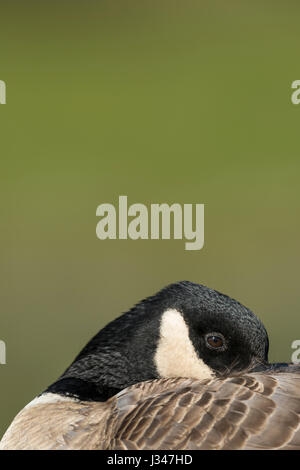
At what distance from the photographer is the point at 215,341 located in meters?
2.76

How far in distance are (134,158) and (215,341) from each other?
8.11m

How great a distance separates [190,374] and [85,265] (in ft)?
17.6

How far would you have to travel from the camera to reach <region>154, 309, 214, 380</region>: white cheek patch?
2795mm

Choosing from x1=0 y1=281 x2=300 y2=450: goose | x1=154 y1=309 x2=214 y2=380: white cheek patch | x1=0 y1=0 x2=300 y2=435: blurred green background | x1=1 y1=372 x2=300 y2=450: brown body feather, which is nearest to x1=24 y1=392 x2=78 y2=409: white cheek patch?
x1=0 y1=281 x2=300 y2=450: goose

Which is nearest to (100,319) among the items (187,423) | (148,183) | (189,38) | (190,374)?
(148,183)

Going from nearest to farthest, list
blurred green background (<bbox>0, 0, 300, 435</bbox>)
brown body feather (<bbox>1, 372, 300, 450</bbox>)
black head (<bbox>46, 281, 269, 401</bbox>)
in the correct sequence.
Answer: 1. brown body feather (<bbox>1, 372, 300, 450</bbox>)
2. black head (<bbox>46, 281, 269, 401</bbox>)
3. blurred green background (<bbox>0, 0, 300, 435</bbox>)

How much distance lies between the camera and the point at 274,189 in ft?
32.6

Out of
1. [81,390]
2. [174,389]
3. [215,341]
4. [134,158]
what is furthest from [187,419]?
[134,158]

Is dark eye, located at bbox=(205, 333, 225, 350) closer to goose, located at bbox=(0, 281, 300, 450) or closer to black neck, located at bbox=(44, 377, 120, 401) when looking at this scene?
goose, located at bbox=(0, 281, 300, 450)

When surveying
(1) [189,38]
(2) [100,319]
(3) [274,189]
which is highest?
(1) [189,38]

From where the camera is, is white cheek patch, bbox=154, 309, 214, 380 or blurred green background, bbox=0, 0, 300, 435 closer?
white cheek patch, bbox=154, 309, 214, 380

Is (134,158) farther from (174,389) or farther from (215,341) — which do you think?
(174,389)

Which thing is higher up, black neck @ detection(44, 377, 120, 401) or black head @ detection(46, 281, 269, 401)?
black head @ detection(46, 281, 269, 401)

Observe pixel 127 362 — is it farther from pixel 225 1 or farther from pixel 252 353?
pixel 225 1
